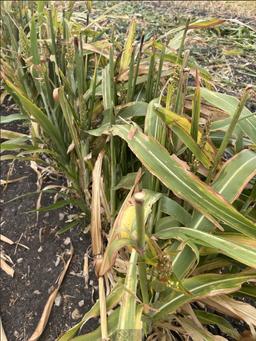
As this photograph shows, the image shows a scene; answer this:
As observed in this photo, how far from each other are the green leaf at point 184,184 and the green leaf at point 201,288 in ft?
0.30

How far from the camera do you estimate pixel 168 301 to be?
840 mm

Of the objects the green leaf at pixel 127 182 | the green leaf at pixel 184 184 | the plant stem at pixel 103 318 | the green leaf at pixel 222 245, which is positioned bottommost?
the plant stem at pixel 103 318

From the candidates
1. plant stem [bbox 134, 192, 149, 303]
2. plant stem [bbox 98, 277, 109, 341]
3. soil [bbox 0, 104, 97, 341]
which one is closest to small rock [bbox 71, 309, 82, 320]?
soil [bbox 0, 104, 97, 341]

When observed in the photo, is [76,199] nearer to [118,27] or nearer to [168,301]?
[168,301]

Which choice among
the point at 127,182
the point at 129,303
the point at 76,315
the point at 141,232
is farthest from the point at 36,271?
the point at 141,232

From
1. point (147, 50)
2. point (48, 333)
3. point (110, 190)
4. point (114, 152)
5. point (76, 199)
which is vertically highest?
point (147, 50)

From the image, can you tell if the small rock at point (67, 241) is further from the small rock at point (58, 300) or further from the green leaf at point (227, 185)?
the green leaf at point (227, 185)

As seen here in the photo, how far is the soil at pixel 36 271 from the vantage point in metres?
1.13

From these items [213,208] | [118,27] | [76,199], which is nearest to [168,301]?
[213,208]

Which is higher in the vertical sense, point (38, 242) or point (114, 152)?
point (114, 152)

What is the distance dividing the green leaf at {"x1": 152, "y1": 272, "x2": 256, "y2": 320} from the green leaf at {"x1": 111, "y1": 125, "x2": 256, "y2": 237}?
0.09 metres

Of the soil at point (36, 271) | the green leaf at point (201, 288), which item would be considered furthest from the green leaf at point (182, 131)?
the soil at point (36, 271)

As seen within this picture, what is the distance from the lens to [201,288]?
2.69ft

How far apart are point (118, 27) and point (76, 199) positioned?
3.35 ft
